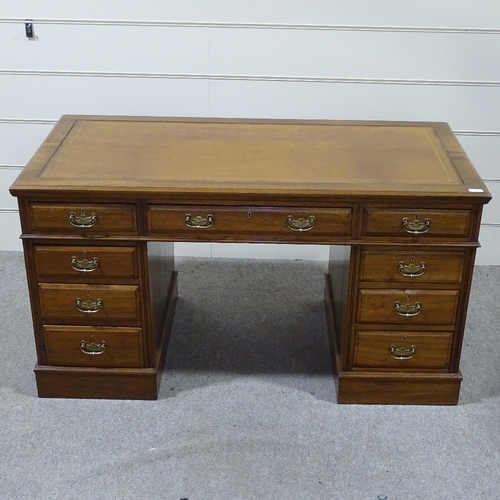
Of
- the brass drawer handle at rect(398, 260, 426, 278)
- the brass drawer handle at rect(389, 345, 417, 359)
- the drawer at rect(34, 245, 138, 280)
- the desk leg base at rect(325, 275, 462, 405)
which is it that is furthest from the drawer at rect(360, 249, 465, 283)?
the drawer at rect(34, 245, 138, 280)

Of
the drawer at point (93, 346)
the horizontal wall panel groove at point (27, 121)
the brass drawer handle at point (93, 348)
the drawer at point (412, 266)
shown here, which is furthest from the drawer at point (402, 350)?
the horizontal wall panel groove at point (27, 121)

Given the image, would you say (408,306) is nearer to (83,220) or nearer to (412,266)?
(412,266)

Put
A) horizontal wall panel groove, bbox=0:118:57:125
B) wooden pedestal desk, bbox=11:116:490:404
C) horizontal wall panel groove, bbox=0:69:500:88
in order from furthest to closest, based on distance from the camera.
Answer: horizontal wall panel groove, bbox=0:118:57:125
horizontal wall panel groove, bbox=0:69:500:88
wooden pedestal desk, bbox=11:116:490:404

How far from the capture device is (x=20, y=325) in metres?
3.30

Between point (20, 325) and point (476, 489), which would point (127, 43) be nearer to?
point (20, 325)

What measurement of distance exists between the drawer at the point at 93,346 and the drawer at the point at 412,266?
845 millimetres

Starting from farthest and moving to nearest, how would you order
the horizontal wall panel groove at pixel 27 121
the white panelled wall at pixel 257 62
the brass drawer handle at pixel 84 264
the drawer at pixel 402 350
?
1. the horizontal wall panel groove at pixel 27 121
2. the white panelled wall at pixel 257 62
3. the drawer at pixel 402 350
4. the brass drawer handle at pixel 84 264

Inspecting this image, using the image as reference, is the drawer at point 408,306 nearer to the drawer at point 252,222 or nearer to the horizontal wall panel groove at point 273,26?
the drawer at point 252,222

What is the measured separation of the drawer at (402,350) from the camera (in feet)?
9.05

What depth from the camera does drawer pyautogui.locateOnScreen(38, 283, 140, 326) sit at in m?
2.69

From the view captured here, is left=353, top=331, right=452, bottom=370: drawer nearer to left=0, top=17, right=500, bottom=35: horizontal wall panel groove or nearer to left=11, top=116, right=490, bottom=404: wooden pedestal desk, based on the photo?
left=11, top=116, right=490, bottom=404: wooden pedestal desk

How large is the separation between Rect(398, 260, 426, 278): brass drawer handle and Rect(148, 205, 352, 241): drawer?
225mm

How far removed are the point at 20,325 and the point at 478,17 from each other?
→ 2.37m

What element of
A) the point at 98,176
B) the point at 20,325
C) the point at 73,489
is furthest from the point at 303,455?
the point at 20,325
